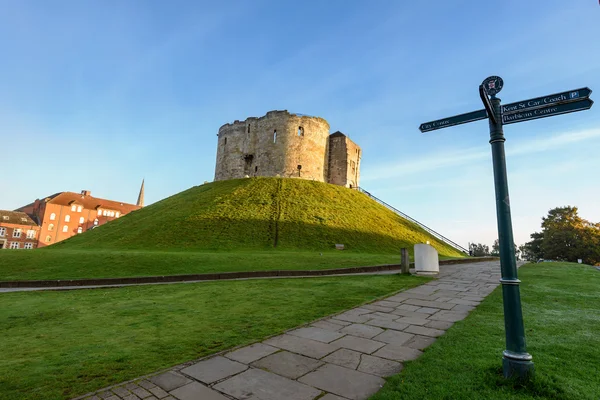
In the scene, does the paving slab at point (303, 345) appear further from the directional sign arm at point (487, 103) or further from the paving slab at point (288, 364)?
the directional sign arm at point (487, 103)

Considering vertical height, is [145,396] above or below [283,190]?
below

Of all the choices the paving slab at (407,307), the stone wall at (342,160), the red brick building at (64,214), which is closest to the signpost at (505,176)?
the paving slab at (407,307)

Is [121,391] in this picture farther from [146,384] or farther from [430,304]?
[430,304]

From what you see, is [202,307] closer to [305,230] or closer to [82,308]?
[82,308]

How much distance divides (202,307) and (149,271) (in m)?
8.47

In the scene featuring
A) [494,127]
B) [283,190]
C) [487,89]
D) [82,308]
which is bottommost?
[82,308]

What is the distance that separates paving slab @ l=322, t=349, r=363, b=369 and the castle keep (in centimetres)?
4183

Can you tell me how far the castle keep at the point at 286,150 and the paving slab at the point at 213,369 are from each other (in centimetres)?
4211

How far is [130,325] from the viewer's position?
5.47m

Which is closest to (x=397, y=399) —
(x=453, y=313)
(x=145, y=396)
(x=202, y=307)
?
(x=145, y=396)

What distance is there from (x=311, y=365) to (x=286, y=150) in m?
43.6

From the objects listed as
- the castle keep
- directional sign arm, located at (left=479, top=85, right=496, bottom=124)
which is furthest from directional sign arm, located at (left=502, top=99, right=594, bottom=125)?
the castle keep

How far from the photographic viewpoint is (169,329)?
5.14m

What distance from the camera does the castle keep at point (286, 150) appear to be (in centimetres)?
4638
